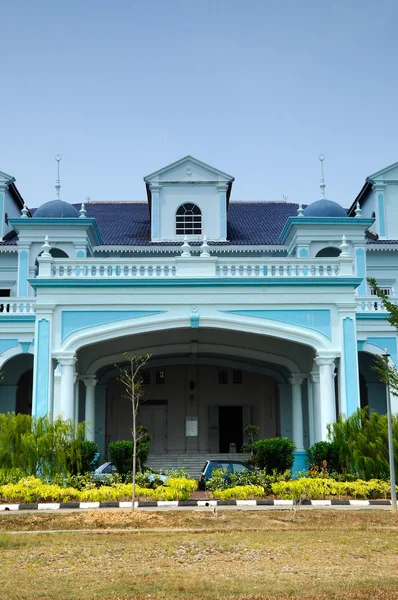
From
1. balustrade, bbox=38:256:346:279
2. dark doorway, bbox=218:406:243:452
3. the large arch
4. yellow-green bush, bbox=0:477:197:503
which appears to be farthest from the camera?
dark doorway, bbox=218:406:243:452

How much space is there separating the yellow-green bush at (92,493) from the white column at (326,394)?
4.52m

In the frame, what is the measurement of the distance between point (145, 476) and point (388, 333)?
11.0m

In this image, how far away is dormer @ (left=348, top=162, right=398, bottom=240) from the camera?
29.3 meters

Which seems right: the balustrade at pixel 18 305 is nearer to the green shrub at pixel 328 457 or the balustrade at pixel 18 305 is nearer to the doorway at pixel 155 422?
the doorway at pixel 155 422

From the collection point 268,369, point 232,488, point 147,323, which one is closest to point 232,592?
point 232,488

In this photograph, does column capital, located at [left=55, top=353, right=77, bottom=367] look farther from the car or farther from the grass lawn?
the grass lawn

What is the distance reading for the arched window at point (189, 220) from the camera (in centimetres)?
2916

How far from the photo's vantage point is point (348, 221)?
2756cm

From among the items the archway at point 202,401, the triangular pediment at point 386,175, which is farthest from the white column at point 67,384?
the triangular pediment at point 386,175

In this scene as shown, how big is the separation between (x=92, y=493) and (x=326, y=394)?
6.68m

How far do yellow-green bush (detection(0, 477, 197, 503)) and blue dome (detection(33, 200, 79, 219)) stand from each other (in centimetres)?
1396

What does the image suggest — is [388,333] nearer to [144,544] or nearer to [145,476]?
[145,476]

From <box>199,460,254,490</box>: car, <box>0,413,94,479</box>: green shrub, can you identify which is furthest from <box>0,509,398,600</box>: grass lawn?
<box>199,460,254,490</box>: car

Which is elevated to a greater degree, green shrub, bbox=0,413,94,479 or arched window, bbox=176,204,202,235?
arched window, bbox=176,204,202,235
